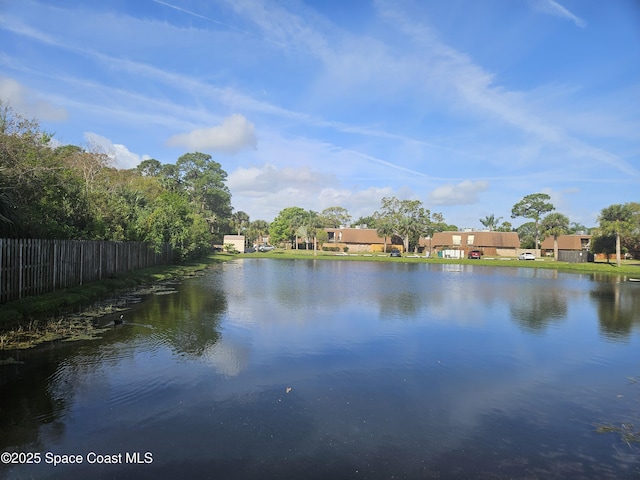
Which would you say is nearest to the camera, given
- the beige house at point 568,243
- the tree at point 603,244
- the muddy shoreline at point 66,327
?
the muddy shoreline at point 66,327

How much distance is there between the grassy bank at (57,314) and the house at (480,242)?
77.6 m

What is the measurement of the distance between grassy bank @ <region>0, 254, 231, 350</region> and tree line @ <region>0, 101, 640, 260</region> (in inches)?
97.6

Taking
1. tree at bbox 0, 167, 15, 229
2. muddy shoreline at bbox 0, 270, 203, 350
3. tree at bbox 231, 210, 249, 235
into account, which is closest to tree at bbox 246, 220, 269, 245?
tree at bbox 231, 210, 249, 235

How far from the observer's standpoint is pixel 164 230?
33.1m

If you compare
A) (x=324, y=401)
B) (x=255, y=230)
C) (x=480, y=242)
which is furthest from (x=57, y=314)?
(x=255, y=230)

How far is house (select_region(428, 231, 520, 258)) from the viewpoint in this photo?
8669 centimetres

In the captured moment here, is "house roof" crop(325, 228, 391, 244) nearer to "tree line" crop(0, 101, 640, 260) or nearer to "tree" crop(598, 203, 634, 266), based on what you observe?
"tree line" crop(0, 101, 640, 260)

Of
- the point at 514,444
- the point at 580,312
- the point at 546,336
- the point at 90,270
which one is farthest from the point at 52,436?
the point at 580,312

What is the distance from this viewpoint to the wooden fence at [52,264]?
11812mm

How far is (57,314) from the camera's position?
41.7 ft

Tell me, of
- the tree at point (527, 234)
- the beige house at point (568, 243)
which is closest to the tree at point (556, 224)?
the tree at point (527, 234)

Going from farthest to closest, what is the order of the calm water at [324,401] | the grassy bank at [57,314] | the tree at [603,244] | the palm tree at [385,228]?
the palm tree at [385,228] < the tree at [603,244] < the grassy bank at [57,314] < the calm water at [324,401]

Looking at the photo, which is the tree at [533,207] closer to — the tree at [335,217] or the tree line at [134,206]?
the tree line at [134,206]

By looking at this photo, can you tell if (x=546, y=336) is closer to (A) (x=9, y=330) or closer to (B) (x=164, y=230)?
(A) (x=9, y=330)
